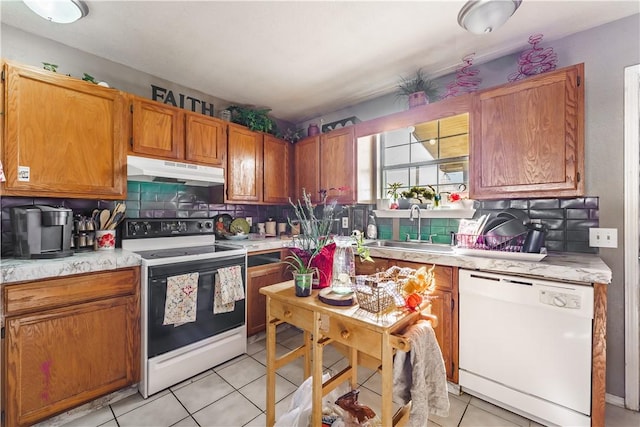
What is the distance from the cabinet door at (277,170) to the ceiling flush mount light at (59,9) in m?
1.75

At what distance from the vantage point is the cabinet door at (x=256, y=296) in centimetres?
253

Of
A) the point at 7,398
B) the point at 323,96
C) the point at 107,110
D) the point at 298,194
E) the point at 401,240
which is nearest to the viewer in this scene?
the point at 7,398

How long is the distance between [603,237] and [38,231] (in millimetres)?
3670

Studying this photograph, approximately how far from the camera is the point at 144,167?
2.12 m

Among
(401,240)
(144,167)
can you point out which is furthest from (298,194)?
(144,167)

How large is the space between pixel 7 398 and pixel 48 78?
1934mm

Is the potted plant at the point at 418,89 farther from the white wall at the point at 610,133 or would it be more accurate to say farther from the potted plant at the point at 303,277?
the potted plant at the point at 303,277

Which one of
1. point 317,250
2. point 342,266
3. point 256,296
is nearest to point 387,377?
point 342,266

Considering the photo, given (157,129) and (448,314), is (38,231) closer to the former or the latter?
(157,129)

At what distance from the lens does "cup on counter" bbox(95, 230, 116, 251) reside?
2062 mm

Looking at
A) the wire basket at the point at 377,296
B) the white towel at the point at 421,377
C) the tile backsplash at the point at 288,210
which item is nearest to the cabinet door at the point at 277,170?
the tile backsplash at the point at 288,210

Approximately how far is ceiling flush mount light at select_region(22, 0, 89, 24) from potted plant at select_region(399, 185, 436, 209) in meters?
2.73

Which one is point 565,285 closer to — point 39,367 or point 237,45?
point 237,45

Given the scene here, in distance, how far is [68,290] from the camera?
163 cm
